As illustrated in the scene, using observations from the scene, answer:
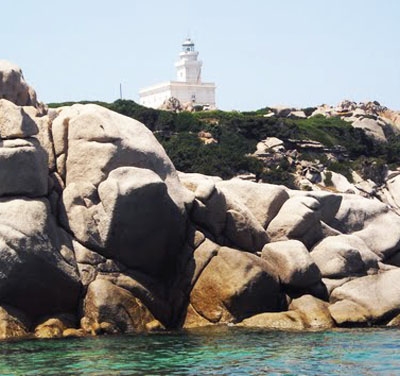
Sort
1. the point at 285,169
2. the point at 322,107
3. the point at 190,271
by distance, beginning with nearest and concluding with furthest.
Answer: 1. the point at 190,271
2. the point at 285,169
3. the point at 322,107

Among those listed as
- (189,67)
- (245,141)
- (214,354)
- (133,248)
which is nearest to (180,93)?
(189,67)

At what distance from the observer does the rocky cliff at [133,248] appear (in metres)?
25.3

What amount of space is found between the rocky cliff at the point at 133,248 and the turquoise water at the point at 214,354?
1717 millimetres

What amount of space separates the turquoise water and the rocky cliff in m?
1.72

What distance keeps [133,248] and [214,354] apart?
6.61 m

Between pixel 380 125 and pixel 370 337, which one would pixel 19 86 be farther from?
pixel 380 125

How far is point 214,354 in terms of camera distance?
69.8ft

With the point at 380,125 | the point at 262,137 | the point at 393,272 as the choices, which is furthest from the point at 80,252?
the point at 380,125

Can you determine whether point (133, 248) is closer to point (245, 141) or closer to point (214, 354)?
point (214, 354)

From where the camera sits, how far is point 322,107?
324 ft

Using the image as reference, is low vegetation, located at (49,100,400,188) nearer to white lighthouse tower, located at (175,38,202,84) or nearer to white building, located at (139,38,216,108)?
white building, located at (139,38,216,108)

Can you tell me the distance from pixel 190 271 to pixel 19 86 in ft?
27.9

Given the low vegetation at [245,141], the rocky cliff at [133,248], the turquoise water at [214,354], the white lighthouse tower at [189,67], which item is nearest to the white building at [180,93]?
the white lighthouse tower at [189,67]

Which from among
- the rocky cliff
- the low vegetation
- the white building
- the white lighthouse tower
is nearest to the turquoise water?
the rocky cliff
